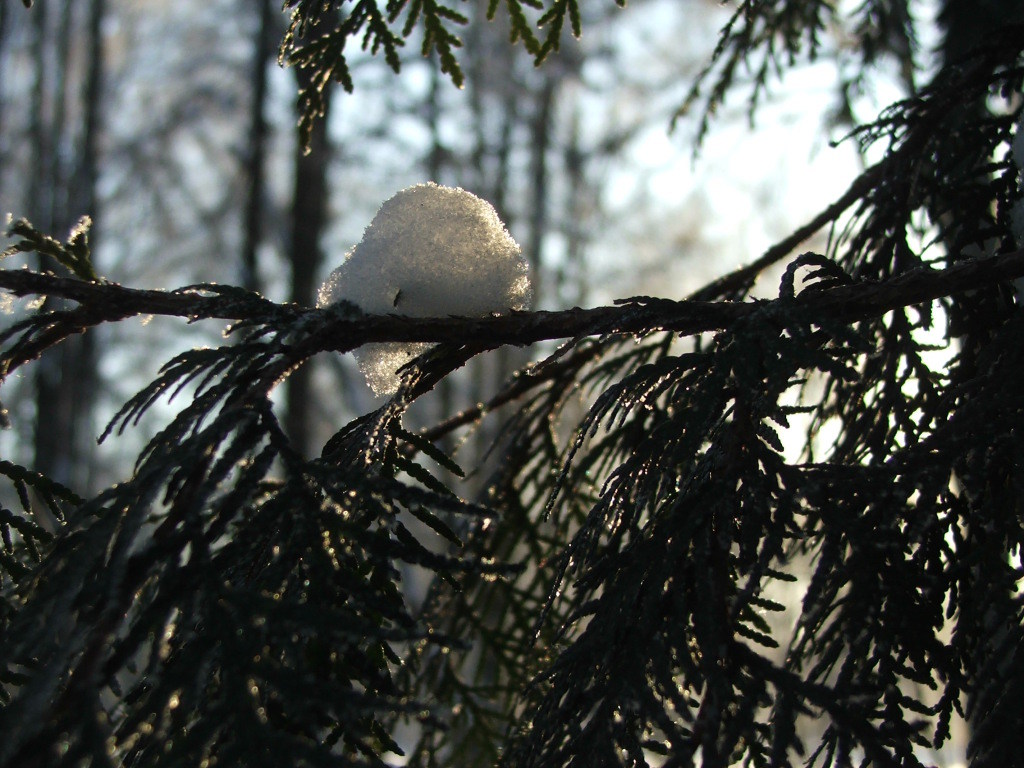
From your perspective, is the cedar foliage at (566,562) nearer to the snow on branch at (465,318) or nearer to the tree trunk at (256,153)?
the snow on branch at (465,318)

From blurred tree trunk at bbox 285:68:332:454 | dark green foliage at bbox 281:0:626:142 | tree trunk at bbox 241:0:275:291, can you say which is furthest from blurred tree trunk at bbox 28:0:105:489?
dark green foliage at bbox 281:0:626:142

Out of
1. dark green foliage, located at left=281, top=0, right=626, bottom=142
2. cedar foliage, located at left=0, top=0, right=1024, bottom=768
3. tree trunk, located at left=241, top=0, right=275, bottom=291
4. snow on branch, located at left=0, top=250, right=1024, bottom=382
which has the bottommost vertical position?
cedar foliage, located at left=0, top=0, right=1024, bottom=768

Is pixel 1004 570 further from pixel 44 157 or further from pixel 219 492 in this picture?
pixel 44 157

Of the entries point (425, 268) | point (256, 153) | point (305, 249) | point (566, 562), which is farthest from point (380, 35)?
point (256, 153)

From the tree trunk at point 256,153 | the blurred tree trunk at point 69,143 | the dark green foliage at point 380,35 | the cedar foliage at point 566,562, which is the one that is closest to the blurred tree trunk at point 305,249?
the tree trunk at point 256,153

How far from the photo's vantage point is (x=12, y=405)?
540 inches

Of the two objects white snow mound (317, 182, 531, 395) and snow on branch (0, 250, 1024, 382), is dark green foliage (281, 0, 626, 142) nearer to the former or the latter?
white snow mound (317, 182, 531, 395)

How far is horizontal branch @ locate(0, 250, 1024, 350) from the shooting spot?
4.06 feet

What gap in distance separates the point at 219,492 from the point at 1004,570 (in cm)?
96

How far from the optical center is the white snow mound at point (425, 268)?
1.48m

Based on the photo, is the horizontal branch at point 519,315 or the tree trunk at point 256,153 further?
the tree trunk at point 256,153

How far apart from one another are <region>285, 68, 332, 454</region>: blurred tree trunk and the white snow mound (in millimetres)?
7386

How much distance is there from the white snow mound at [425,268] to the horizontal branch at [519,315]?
0.18 m

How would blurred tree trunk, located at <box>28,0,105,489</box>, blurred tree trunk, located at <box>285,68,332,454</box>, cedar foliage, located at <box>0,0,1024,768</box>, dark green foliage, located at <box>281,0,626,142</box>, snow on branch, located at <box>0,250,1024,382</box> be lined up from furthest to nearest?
blurred tree trunk, located at <box>28,0,105,489</box> < blurred tree trunk, located at <box>285,68,332,454</box> < dark green foliage, located at <box>281,0,626,142</box> < snow on branch, located at <box>0,250,1024,382</box> < cedar foliage, located at <box>0,0,1024,768</box>
